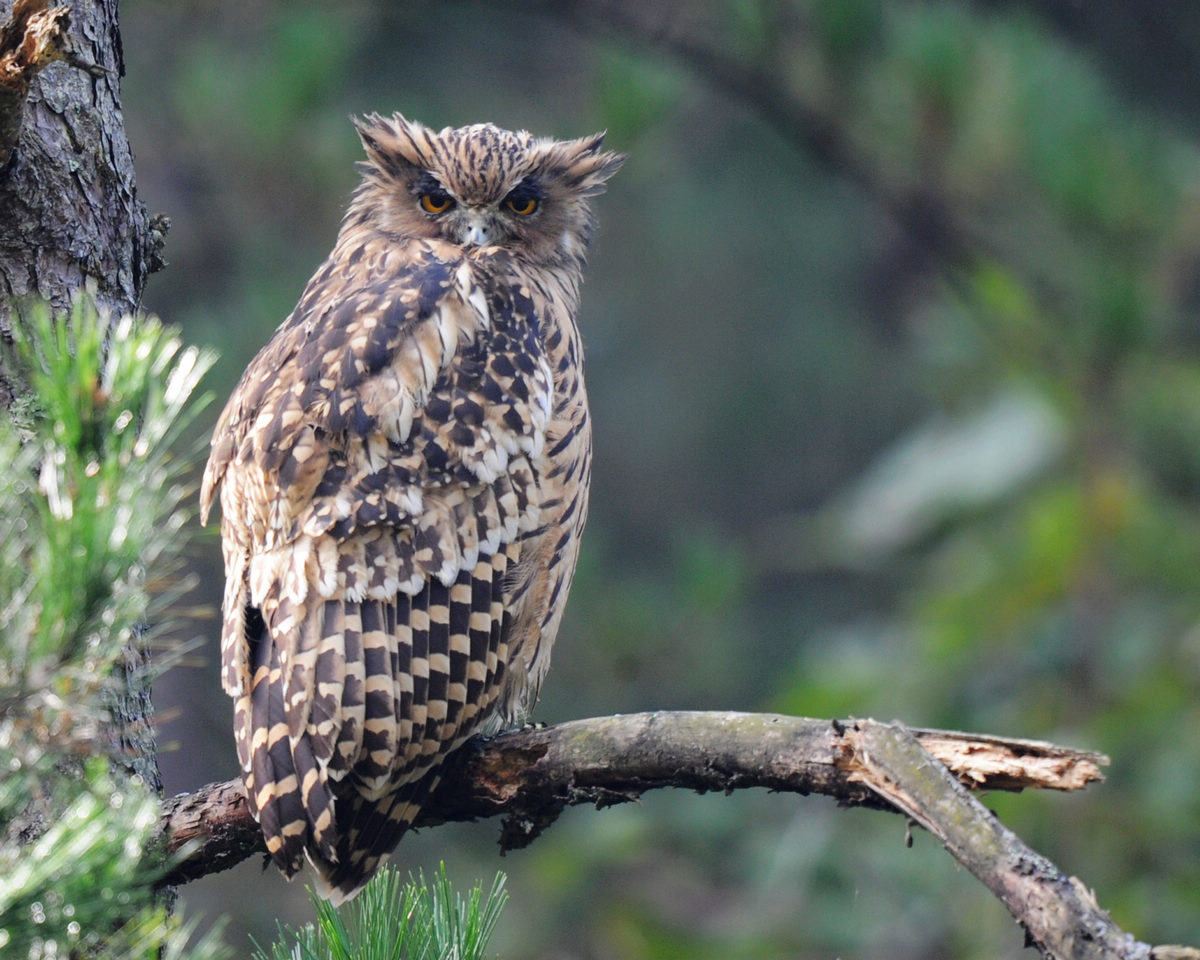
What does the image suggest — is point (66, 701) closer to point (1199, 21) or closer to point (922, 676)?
point (922, 676)

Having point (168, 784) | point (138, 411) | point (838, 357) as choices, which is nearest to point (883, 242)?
point (838, 357)

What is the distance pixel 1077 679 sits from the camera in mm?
4703

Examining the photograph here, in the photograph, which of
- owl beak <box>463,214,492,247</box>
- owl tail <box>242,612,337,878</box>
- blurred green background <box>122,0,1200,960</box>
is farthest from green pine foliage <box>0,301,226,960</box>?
blurred green background <box>122,0,1200,960</box>

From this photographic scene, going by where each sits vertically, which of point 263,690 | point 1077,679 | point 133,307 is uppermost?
point 1077,679

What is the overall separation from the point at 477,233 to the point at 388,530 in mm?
973

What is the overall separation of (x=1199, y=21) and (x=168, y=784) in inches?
187

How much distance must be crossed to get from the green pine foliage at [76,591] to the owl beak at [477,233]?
6.35 ft

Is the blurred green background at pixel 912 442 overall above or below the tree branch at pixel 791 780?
above

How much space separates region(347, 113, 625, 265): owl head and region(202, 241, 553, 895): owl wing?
0.42 m

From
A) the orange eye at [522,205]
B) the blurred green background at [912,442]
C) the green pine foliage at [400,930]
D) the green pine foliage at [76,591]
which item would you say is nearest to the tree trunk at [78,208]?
the green pine foliage at [400,930]

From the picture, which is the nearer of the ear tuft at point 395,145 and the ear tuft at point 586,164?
the ear tuft at point 395,145

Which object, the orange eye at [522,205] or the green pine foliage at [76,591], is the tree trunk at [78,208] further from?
the orange eye at [522,205]

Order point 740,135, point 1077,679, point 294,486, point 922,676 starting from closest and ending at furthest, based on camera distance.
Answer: point 294,486, point 1077,679, point 922,676, point 740,135

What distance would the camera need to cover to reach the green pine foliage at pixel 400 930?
1.65 metres
